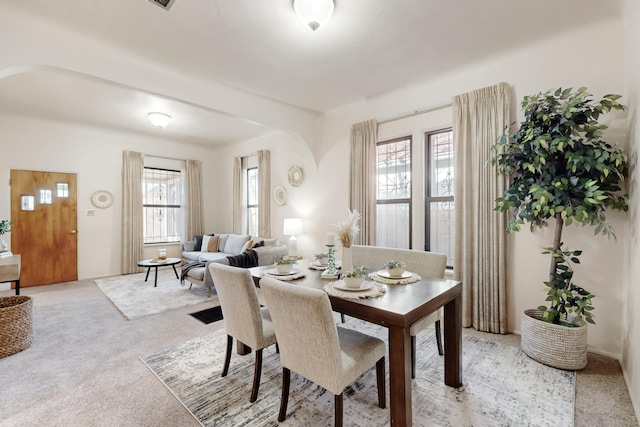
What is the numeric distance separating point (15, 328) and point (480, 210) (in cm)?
454

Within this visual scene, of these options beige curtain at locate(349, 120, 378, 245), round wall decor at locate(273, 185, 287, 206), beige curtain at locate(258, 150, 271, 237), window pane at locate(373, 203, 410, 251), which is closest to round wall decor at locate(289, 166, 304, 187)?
round wall decor at locate(273, 185, 287, 206)

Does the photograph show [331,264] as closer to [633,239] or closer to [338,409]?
[338,409]

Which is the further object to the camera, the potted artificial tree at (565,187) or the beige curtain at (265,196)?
the beige curtain at (265,196)

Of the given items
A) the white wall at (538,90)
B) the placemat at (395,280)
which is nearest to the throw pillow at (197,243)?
the white wall at (538,90)

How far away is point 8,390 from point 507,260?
4271mm

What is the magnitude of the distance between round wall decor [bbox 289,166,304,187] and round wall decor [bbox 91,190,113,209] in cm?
363

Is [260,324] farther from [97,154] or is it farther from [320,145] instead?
[97,154]

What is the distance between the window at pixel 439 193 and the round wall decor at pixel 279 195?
8.87ft

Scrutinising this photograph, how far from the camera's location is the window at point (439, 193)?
3420 millimetres

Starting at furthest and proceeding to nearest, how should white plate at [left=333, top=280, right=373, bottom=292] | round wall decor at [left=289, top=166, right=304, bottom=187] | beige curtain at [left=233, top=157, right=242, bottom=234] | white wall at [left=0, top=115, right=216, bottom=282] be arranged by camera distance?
beige curtain at [left=233, top=157, right=242, bottom=234] < round wall decor at [left=289, top=166, right=304, bottom=187] < white wall at [left=0, top=115, right=216, bottom=282] < white plate at [left=333, top=280, right=373, bottom=292]

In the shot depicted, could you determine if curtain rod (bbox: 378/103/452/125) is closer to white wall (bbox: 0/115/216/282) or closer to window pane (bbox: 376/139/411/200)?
window pane (bbox: 376/139/411/200)

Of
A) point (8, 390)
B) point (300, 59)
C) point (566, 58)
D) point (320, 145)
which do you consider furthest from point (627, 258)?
point (8, 390)

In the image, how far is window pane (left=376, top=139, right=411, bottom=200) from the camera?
3.78m

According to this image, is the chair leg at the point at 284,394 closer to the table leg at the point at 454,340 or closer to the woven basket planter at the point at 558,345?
the table leg at the point at 454,340
